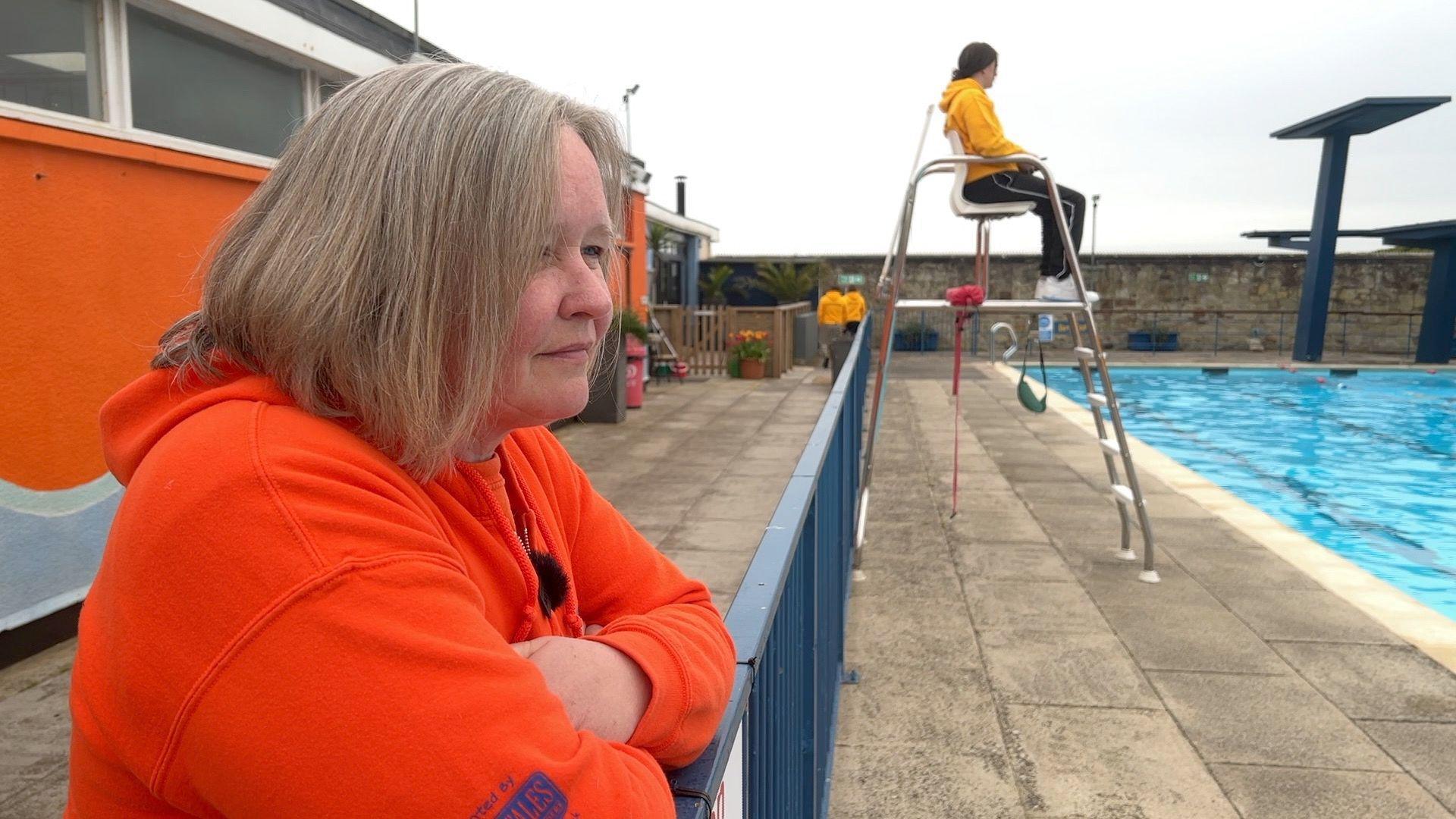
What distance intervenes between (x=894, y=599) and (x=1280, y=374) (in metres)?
17.8

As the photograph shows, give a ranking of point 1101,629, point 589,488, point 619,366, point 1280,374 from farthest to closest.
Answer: point 1280,374 → point 619,366 → point 1101,629 → point 589,488

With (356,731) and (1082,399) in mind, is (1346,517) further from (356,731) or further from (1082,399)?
(356,731)

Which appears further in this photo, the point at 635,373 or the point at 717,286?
the point at 717,286

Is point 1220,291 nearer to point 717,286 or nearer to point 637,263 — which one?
point 717,286

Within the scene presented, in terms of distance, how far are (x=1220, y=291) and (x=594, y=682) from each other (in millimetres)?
28310

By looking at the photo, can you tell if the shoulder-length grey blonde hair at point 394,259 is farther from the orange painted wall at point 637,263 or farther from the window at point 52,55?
the orange painted wall at point 637,263

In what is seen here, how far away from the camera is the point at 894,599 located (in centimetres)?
471

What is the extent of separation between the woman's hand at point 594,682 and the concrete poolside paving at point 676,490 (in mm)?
2609

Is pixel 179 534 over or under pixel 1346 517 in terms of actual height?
over

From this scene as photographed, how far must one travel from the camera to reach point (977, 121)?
4711 millimetres

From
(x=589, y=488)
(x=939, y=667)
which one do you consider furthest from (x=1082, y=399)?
(x=589, y=488)

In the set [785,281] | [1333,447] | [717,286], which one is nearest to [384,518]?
[1333,447]

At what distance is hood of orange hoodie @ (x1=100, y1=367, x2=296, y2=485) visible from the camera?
86 centimetres

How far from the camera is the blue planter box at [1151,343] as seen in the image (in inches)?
985
